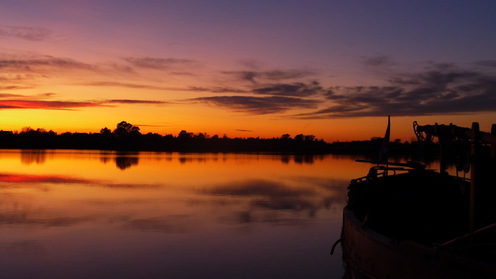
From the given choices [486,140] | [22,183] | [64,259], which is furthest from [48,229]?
[22,183]

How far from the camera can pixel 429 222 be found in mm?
12938

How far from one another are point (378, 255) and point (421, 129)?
4972 millimetres

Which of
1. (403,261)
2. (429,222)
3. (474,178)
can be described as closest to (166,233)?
(429,222)

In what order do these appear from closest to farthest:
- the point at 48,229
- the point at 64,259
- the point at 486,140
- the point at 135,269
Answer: the point at 486,140
the point at 135,269
the point at 64,259
the point at 48,229

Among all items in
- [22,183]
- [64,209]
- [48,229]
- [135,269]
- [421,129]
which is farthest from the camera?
[22,183]

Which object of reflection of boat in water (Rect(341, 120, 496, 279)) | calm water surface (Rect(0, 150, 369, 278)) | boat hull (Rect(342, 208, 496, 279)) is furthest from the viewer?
calm water surface (Rect(0, 150, 369, 278))

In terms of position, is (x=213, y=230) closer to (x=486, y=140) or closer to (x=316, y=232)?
(x=316, y=232)

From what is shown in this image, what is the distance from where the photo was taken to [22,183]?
1505 inches

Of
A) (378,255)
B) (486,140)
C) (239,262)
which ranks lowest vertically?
(239,262)

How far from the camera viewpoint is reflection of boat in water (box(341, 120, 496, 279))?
7680 mm

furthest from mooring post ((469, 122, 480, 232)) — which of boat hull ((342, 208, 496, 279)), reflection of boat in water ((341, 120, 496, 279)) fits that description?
boat hull ((342, 208, 496, 279))

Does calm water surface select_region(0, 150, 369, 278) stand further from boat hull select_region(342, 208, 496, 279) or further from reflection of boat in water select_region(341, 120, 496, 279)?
boat hull select_region(342, 208, 496, 279)

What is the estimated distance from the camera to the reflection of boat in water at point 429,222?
768 cm

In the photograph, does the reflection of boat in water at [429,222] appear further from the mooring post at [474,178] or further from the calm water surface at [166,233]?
the calm water surface at [166,233]
